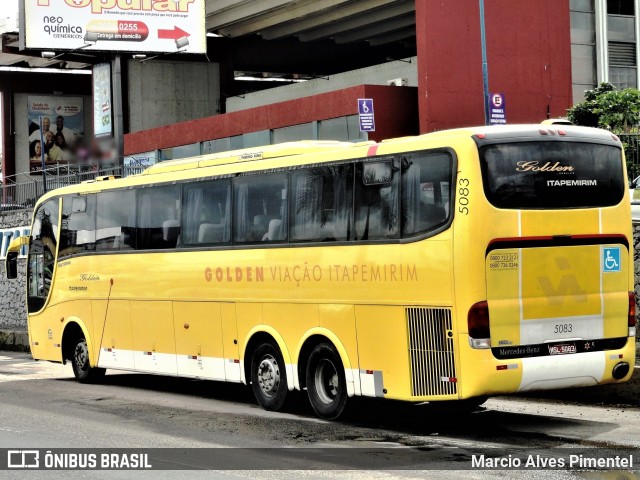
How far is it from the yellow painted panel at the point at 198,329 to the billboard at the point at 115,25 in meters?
31.4

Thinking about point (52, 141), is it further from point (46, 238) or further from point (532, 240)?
point (532, 240)

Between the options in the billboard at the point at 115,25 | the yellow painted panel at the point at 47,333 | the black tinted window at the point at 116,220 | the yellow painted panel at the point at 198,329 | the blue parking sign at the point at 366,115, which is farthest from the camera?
the billboard at the point at 115,25

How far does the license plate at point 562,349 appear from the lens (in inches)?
507

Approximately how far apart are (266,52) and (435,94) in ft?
62.8

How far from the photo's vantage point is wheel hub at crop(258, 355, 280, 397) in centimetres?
1552

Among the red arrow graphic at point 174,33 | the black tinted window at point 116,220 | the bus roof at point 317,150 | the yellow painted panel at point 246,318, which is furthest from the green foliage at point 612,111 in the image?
the yellow painted panel at point 246,318

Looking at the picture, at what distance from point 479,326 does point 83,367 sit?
10.1 m

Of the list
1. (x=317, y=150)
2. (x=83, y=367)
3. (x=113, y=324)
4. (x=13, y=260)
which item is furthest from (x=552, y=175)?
(x=13, y=260)

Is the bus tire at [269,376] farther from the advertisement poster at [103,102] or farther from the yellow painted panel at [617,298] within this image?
the advertisement poster at [103,102]

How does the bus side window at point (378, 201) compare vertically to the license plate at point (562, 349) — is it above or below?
above

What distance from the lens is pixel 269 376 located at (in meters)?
15.7

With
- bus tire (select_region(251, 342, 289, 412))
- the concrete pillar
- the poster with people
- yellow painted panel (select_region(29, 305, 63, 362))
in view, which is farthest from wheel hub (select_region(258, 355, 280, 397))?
the poster with people

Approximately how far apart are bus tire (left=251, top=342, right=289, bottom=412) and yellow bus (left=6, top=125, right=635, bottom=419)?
3cm

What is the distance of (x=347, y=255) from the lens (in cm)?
1418
